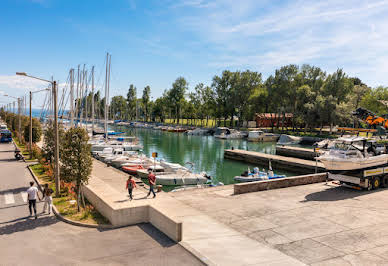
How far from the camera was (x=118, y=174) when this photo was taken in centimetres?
2817

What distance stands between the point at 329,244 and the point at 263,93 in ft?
318

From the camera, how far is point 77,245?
11.7 metres

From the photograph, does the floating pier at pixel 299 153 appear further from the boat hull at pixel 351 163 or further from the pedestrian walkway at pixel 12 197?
the pedestrian walkway at pixel 12 197

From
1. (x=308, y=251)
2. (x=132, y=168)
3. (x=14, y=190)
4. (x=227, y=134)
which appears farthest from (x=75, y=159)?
(x=227, y=134)

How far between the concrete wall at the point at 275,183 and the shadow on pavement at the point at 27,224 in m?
11.4

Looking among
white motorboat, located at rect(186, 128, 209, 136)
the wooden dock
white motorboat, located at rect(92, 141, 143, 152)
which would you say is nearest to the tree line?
white motorboat, located at rect(186, 128, 209, 136)

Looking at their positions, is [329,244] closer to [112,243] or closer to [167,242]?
[167,242]

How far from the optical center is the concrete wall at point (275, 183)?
67.1ft

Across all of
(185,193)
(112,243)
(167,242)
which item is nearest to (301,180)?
(185,193)

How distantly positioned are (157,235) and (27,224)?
630 centimetres

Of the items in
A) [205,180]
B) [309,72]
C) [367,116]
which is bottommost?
[205,180]

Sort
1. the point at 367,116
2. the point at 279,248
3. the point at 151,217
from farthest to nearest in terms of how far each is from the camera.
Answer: the point at 367,116 → the point at 151,217 → the point at 279,248

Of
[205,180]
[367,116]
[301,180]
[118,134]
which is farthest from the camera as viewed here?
[118,134]

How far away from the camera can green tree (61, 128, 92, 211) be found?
15.9 meters
